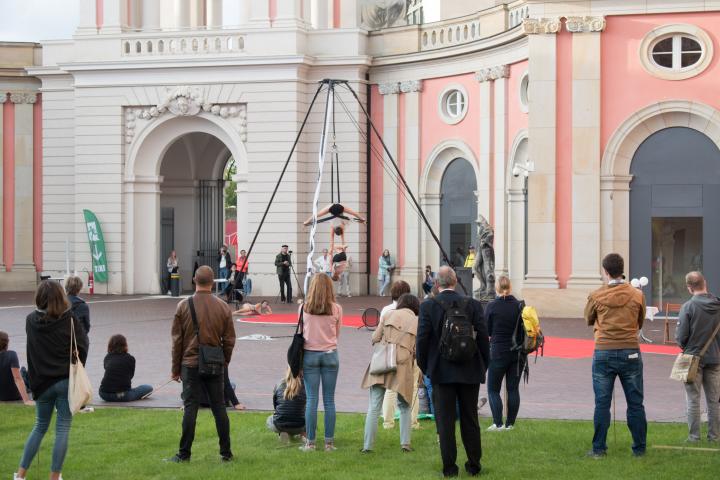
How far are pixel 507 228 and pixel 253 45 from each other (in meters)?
9.08

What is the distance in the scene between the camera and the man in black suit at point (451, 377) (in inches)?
434

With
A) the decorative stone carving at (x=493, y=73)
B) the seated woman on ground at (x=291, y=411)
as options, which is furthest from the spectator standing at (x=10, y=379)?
the decorative stone carving at (x=493, y=73)

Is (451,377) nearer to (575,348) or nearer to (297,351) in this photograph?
(297,351)

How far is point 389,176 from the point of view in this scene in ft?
123

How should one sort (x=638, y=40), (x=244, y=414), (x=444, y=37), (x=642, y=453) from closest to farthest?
(x=642, y=453) → (x=244, y=414) → (x=638, y=40) → (x=444, y=37)

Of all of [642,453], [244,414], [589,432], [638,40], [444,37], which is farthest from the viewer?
[444,37]

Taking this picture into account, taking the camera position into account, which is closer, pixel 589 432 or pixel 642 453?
pixel 642 453

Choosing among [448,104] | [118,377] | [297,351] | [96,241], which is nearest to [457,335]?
[297,351]

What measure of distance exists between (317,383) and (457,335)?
195 centimetres

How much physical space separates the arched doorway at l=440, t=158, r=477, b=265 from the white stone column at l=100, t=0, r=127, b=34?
10359 millimetres

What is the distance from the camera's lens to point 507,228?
3366 centimetres

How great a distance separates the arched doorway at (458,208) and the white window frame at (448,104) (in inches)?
45.3

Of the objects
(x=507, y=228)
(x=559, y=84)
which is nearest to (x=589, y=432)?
(x=559, y=84)

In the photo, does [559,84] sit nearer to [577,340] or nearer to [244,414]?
[577,340]
